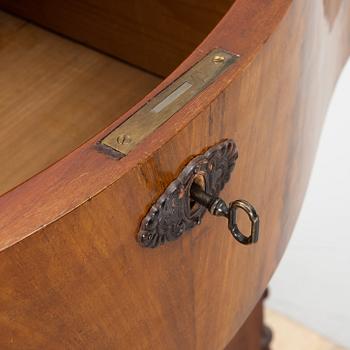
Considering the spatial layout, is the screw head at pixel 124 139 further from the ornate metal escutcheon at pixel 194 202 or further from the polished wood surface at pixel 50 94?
the polished wood surface at pixel 50 94

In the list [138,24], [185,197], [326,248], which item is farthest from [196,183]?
[326,248]

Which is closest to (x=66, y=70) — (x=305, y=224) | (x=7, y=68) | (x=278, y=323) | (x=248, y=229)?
(x=7, y=68)

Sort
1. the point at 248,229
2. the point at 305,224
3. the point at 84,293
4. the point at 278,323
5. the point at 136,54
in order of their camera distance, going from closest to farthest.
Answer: the point at 84,293, the point at 248,229, the point at 136,54, the point at 305,224, the point at 278,323

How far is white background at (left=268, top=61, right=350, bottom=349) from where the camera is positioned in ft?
3.52

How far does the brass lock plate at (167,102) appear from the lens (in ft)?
1.37

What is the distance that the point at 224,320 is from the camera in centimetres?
57

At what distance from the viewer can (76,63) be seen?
29.0 inches

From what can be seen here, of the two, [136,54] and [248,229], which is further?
[136,54]

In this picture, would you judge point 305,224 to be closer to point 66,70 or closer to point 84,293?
point 66,70

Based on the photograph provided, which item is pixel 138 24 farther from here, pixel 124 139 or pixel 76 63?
pixel 124 139

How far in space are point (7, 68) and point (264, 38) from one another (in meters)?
0.36

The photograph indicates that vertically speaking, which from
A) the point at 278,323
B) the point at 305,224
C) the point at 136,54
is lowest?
the point at 278,323

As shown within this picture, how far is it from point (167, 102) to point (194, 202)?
7 centimetres

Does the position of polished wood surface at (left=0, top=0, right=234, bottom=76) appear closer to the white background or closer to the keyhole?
the keyhole
